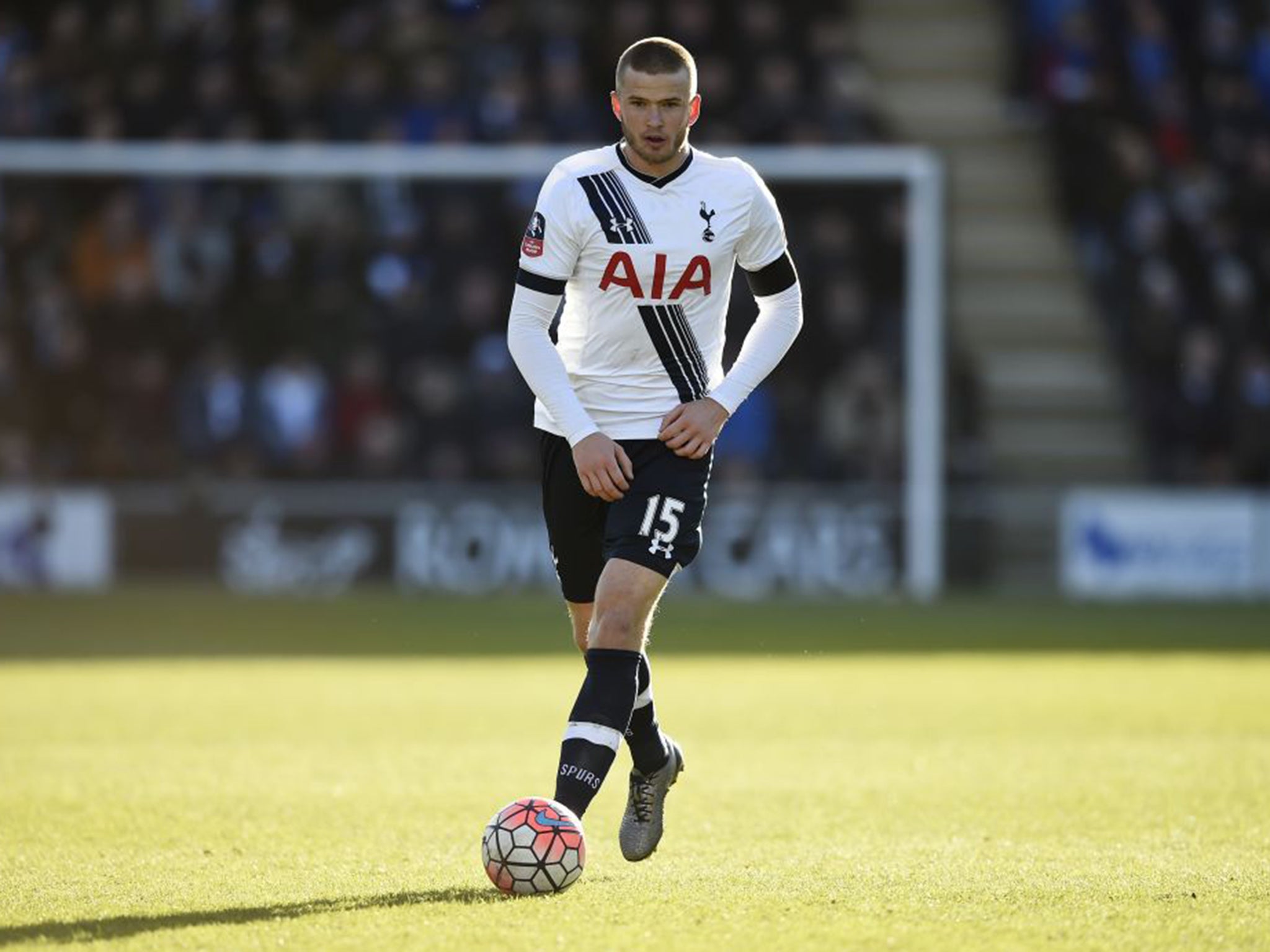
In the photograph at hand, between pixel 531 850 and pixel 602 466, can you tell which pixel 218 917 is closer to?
pixel 531 850

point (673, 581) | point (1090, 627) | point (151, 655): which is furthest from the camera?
point (673, 581)

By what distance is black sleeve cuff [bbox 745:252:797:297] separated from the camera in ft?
19.9

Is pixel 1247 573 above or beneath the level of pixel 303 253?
beneath

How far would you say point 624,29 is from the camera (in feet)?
65.5

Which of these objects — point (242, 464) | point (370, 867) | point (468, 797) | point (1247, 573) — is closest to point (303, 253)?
point (242, 464)

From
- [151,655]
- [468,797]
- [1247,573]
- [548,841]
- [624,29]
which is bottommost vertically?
[1247,573]

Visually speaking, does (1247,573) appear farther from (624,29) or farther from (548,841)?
(548,841)

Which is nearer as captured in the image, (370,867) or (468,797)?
(370,867)

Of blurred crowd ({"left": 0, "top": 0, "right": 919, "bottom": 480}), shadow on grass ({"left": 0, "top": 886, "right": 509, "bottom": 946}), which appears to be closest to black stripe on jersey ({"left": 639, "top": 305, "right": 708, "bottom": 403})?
shadow on grass ({"left": 0, "top": 886, "right": 509, "bottom": 946})

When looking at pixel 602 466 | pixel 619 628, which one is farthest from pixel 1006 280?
pixel 619 628

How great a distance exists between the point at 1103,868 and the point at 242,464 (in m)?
12.7

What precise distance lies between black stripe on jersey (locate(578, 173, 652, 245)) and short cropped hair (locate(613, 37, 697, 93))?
0.91 feet

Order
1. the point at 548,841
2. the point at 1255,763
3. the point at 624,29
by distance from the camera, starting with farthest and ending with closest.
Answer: the point at 624,29 → the point at 1255,763 → the point at 548,841

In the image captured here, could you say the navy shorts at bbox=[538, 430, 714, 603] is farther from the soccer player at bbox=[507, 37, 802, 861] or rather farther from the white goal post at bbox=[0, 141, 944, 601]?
the white goal post at bbox=[0, 141, 944, 601]
